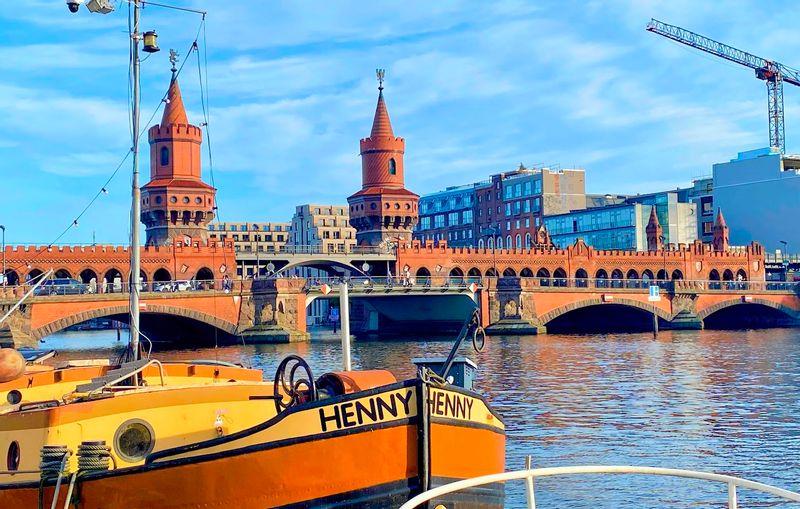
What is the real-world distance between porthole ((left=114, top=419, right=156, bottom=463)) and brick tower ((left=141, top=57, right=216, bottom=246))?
85.9 m

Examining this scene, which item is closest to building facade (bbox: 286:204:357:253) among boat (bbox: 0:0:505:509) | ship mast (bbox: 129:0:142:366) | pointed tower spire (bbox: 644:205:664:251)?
pointed tower spire (bbox: 644:205:664:251)

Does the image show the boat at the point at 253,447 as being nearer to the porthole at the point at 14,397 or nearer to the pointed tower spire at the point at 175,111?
the porthole at the point at 14,397

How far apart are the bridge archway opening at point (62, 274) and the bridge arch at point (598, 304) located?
1532 inches

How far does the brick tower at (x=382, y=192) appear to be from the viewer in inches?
4375

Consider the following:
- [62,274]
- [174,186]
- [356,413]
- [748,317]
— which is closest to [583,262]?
[748,317]

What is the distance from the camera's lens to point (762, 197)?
130m

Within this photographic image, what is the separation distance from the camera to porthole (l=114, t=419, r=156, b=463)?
15.4m

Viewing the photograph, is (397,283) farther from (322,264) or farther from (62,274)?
(62,274)

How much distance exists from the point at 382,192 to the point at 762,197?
48486 millimetres

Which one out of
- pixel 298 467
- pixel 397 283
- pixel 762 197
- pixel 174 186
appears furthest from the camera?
pixel 762 197

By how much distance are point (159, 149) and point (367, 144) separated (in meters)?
21.8

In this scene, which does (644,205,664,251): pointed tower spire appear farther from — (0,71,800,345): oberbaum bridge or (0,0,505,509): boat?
(0,0,505,509): boat

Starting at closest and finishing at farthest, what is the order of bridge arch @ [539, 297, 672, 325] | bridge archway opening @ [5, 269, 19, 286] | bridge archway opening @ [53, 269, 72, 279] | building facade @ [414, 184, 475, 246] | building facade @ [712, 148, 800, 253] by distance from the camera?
bridge archway opening @ [5, 269, 19, 286], bridge archway opening @ [53, 269, 72, 279], bridge arch @ [539, 297, 672, 325], building facade @ [712, 148, 800, 253], building facade @ [414, 184, 475, 246]

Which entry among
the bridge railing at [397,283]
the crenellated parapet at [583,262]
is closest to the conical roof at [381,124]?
the crenellated parapet at [583,262]
